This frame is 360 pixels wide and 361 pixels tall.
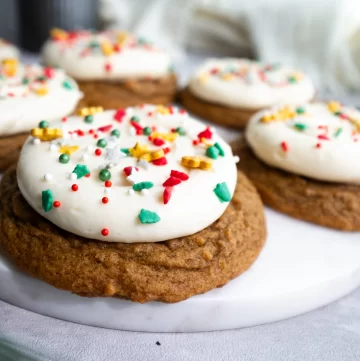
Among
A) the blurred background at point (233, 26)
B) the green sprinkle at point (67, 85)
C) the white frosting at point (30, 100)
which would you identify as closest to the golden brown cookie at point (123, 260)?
the white frosting at point (30, 100)

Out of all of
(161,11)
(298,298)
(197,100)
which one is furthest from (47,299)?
(161,11)

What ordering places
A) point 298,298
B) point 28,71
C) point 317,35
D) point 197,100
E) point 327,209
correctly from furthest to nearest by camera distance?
1. point 317,35
2. point 197,100
3. point 28,71
4. point 327,209
5. point 298,298

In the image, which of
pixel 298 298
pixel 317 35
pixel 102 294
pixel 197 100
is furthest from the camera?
pixel 317 35

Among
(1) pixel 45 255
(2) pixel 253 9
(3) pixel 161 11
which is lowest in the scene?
(3) pixel 161 11

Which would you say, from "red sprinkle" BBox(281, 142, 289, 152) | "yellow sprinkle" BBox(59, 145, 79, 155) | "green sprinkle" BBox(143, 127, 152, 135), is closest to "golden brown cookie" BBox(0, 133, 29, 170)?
"yellow sprinkle" BBox(59, 145, 79, 155)

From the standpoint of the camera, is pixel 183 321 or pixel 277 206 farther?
pixel 277 206

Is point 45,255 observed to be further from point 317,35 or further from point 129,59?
point 317,35

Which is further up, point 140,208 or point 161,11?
point 140,208
